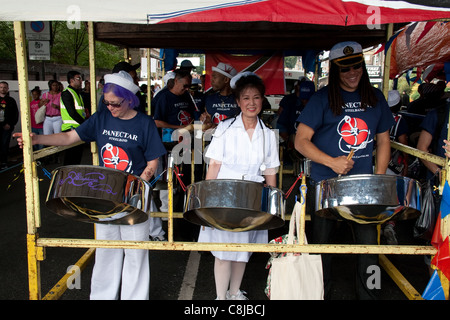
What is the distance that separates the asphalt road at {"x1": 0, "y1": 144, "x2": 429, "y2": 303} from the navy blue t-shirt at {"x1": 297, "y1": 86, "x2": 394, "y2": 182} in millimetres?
1085

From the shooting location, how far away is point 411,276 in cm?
326

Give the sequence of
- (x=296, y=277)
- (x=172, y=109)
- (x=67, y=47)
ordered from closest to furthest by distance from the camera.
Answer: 1. (x=296, y=277)
2. (x=172, y=109)
3. (x=67, y=47)

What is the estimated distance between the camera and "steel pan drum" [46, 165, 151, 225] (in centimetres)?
197

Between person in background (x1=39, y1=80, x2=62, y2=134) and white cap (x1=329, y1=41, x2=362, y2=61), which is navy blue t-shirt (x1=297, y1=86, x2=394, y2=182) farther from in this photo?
person in background (x1=39, y1=80, x2=62, y2=134)

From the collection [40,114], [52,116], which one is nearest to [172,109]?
[52,116]

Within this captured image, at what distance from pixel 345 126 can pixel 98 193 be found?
140 cm

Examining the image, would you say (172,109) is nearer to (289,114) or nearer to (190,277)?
(190,277)

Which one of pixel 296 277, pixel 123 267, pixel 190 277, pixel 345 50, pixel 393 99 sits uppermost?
pixel 345 50

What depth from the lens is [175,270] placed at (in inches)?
131

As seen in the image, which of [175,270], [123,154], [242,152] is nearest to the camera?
[242,152]

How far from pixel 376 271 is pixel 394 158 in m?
1.63

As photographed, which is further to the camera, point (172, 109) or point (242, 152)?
point (172, 109)
